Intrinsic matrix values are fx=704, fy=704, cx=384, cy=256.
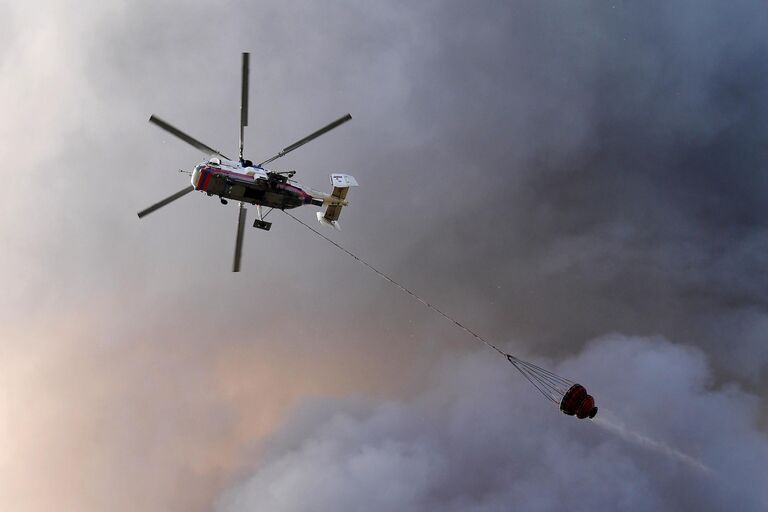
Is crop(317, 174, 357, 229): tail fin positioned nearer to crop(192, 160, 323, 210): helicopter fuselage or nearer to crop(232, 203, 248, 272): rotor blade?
crop(192, 160, 323, 210): helicopter fuselage

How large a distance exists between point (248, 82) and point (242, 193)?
965cm

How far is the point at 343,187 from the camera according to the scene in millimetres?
66438

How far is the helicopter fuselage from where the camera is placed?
57875mm

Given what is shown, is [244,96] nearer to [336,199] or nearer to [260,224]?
[260,224]

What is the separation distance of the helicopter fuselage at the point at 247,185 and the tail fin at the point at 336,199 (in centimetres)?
428

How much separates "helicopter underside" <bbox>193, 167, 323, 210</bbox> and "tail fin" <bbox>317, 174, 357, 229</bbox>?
3534 mm

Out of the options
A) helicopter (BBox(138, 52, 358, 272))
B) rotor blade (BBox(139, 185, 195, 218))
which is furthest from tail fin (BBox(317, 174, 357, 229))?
rotor blade (BBox(139, 185, 195, 218))

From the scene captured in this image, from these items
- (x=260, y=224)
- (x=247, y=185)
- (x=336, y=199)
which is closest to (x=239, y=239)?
(x=260, y=224)

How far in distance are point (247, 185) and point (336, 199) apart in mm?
10167

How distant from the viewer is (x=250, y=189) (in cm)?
5947

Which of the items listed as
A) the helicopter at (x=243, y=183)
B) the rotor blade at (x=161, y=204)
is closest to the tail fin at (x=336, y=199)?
the helicopter at (x=243, y=183)

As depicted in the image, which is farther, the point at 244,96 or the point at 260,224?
the point at 260,224

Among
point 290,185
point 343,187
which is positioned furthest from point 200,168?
point 343,187

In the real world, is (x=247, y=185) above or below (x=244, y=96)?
below
